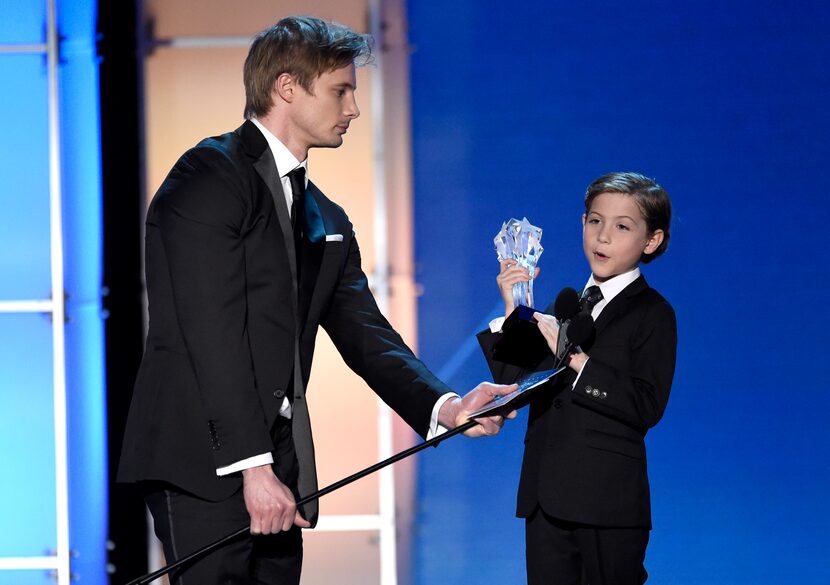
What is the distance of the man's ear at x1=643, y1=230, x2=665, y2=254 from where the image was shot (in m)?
2.48

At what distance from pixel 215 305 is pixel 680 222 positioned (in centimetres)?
189

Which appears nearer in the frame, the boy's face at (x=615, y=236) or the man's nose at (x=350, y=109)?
the man's nose at (x=350, y=109)

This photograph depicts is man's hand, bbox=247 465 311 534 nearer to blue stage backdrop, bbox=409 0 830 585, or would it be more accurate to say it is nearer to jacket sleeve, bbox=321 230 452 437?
jacket sleeve, bbox=321 230 452 437

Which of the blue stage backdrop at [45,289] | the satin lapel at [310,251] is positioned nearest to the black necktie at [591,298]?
the satin lapel at [310,251]

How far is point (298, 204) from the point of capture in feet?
6.42

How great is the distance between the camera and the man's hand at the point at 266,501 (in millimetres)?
1728

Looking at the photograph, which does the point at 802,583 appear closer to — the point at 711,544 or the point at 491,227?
the point at 711,544

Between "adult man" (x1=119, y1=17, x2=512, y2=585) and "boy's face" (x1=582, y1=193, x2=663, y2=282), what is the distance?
19.9 inches

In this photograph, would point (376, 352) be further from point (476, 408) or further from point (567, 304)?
point (567, 304)

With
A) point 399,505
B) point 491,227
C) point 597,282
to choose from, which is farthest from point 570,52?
point 399,505

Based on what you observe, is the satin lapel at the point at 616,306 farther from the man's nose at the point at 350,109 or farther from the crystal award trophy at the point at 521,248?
the man's nose at the point at 350,109

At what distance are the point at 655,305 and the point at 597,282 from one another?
0.51 ft

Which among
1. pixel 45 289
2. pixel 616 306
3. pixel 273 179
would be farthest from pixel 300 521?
pixel 45 289

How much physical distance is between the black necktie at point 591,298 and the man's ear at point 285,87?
0.86 meters
